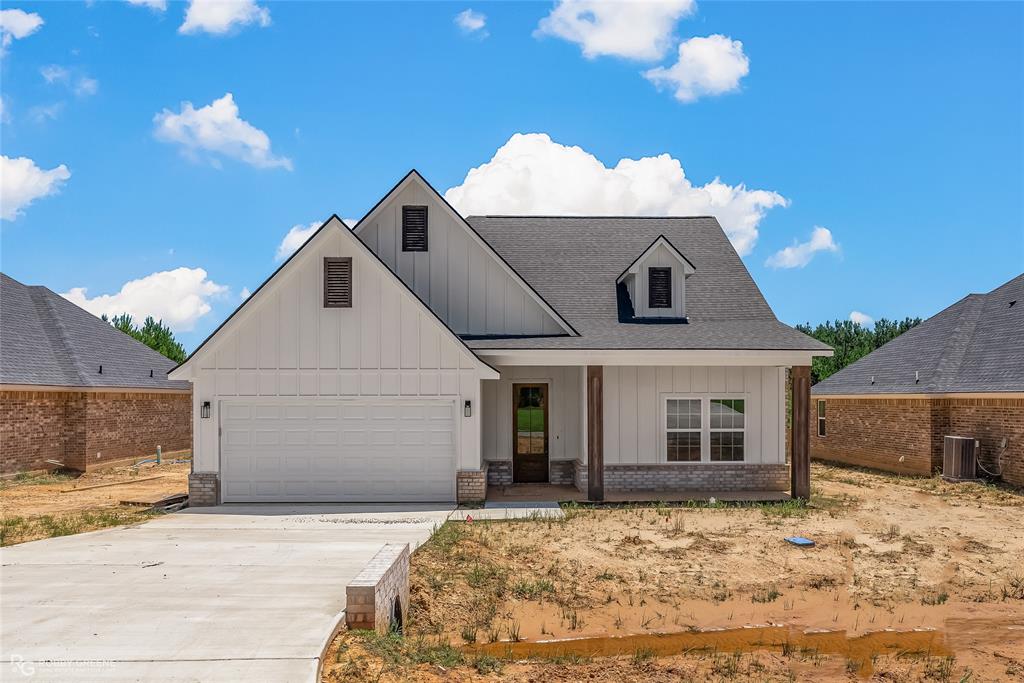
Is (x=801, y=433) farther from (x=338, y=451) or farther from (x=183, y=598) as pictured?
(x=183, y=598)

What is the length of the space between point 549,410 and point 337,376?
554 centimetres

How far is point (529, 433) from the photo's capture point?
1852cm

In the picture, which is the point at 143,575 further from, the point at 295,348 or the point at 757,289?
the point at 757,289

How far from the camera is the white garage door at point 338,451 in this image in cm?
1588

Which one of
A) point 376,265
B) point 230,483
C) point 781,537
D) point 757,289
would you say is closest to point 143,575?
point 230,483

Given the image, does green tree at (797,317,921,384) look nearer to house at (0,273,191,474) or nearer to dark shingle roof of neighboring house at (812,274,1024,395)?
dark shingle roof of neighboring house at (812,274,1024,395)

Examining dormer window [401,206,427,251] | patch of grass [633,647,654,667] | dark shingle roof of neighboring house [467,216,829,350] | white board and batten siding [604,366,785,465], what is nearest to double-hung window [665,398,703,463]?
white board and batten siding [604,366,785,465]

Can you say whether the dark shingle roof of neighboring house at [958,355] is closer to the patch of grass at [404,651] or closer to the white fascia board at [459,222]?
the white fascia board at [459,222]

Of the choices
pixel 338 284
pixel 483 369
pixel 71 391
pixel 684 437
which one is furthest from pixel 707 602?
pixel 71 391

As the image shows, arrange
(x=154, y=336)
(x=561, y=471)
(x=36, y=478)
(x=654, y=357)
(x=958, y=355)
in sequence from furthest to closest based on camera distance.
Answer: (x=154, y=336) < (x=958, y=355) < (x=36, y=478) < (x=561, y=471) < (x=654, y=357)

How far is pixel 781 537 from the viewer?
12.6m

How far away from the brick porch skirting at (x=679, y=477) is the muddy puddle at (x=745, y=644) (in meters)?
8.99

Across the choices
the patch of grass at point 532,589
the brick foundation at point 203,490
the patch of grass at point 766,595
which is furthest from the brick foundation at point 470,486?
the patch of grass at point 766,595

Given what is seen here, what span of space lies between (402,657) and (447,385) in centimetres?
928
